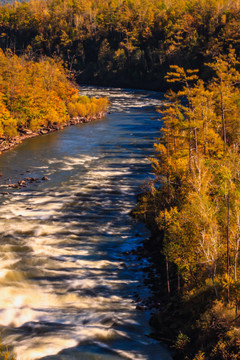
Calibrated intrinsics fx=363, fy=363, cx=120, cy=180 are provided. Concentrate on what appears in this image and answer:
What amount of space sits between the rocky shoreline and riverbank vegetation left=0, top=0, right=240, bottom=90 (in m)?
44.0

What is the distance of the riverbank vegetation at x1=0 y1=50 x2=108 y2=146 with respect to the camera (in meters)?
58.0

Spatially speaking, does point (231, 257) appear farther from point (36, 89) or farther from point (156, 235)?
point (36, 89)

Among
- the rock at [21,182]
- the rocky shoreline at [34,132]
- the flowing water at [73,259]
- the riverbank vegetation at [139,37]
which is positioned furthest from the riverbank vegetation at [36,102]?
the riverbank vegetation at [139,37]

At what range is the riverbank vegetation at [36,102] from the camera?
58000 millimetres

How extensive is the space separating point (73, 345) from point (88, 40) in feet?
592

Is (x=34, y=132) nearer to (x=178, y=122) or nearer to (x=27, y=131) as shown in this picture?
(x=27, y=131)

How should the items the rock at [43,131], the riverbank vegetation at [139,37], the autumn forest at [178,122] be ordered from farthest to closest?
the riverbank vegetation at [139,37]
the rock at [43,131]
the autumn forest at [178,122]

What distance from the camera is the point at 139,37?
520ft

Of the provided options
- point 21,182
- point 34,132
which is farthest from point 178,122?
point 34,132

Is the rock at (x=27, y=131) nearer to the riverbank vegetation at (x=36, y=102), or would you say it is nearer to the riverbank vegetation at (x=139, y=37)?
the riverbank vegetation at (x=36, y=102)

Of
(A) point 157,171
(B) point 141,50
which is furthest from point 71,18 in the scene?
(A) point 157,171

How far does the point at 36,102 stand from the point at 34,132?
5.90 m

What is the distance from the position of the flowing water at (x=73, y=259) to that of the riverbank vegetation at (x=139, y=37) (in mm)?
72669

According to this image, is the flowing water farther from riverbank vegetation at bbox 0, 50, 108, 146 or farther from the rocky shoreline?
riverbank vegetation at bbox 0, 50, 108, 146
